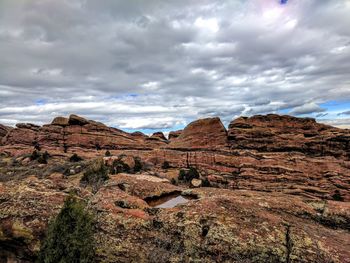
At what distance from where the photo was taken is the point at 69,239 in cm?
1269

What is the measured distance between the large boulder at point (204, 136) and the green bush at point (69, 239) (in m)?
60.2

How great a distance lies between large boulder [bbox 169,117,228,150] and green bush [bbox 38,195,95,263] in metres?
60.2

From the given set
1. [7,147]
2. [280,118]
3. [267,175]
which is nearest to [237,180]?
[267,175]

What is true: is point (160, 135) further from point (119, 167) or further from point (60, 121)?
point (119, 167)

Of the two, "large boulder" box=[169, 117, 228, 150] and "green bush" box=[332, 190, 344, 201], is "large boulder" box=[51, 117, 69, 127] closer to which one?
"large boulder" box=[169, 117, 228, 150]

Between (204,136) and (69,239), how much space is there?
64.7 meters

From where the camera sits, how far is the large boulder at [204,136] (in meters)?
73.7

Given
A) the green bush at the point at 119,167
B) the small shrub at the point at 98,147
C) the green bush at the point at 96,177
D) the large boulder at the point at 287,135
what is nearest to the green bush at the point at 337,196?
the large boulder at the point at 287,135

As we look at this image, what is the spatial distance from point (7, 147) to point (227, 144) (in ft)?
220

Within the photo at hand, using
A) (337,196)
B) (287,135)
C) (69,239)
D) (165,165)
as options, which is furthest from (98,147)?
(69,239)

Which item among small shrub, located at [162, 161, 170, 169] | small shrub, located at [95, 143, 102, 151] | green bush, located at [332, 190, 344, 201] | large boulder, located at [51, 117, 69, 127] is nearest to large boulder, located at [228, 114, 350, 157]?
green bush, located at [332, 190, 344, 201]

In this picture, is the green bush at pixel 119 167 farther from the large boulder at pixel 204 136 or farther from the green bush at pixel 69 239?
the green bush at pixel 69 239

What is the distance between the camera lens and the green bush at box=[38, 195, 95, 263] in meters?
12.5

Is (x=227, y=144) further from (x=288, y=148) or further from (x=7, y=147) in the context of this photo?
(x=7, y=147)
